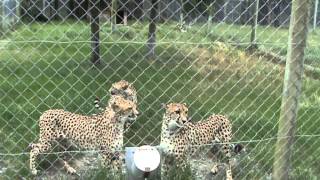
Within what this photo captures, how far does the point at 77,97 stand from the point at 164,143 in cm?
144

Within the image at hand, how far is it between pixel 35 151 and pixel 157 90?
4.99ft

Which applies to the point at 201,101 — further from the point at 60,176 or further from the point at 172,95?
the point at 60,176

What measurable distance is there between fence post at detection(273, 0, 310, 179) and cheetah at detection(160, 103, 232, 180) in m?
0.41

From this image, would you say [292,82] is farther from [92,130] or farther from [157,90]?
[157,90]

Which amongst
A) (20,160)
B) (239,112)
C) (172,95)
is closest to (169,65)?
(172,95)

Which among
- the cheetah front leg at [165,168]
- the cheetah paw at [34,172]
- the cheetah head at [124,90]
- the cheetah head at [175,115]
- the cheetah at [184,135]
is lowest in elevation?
the cheetah paw at [34,172]

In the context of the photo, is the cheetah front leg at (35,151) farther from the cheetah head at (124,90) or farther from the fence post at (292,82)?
the fence post at (292,82)

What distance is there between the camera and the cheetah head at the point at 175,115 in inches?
159

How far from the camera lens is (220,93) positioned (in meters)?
5.48

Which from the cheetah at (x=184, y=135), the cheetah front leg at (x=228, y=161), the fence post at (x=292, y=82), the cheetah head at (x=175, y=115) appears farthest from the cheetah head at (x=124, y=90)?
the fence post at (x=292, y=82)

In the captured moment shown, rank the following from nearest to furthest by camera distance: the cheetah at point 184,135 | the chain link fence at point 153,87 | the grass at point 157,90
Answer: the cheetah at point 184,135 < the chain link fence at point 153,87 < the grass at point 157,90

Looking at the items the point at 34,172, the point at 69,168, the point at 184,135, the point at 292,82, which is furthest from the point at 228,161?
the point at 34,172

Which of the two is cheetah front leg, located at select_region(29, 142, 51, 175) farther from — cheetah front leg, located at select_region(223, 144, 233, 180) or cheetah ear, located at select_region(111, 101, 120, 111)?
cheetah front leg, located at select_region(223, 144, 233, 180)

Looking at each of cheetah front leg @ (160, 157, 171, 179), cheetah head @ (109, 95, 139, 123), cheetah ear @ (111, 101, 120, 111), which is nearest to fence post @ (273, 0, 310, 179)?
cheetah front leg @ (160, 157, 171, 179)
